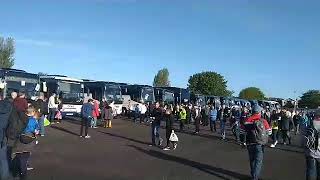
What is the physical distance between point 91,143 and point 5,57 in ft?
242

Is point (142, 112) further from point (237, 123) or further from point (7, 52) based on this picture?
point (7, 52)

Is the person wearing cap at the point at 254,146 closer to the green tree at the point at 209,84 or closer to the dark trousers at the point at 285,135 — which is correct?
→ the dark trousers at the point at 285,135

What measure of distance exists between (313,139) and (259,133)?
1929 mm

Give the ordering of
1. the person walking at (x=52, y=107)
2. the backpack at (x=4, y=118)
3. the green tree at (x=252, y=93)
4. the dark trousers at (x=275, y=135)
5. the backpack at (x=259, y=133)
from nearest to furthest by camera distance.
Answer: the backpack at (x=4, y=118), the backpack at (x=259, y=133), the dark trousers at (x=275, y=135), the person walking at (x=52, y=107), the green tree at (x=252, y=93)

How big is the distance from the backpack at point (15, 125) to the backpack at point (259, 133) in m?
5.65

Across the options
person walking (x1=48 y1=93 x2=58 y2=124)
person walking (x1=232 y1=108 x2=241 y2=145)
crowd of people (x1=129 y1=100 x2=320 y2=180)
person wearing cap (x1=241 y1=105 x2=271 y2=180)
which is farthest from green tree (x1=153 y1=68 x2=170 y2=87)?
person wearing cap (x1=241 y1=105 x2=271 y2=180)

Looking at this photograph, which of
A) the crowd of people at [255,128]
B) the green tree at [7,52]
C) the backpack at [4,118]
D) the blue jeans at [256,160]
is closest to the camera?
the backpack at [4,118]

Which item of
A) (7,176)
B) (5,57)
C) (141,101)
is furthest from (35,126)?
(5,57)

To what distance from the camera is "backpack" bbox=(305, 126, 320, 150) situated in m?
10.7

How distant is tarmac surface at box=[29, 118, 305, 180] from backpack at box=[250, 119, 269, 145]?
55.4 inches

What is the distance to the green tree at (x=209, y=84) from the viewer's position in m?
115

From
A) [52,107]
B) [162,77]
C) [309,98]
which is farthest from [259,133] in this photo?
[309,98]

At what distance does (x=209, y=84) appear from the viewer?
11494 cm

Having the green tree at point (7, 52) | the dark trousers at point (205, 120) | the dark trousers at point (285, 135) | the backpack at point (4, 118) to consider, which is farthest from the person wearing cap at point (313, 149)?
the green tree at point (7, 52)
